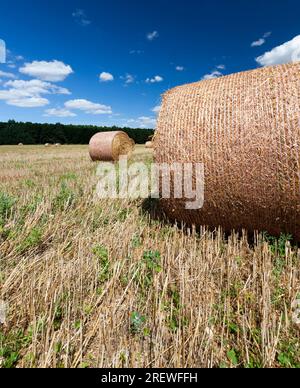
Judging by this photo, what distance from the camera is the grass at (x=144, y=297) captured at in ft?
6.38

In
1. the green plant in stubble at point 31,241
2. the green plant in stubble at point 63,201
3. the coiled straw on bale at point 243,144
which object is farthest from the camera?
the green plant in stubble at point 63,201

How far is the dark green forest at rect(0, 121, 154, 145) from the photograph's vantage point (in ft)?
140

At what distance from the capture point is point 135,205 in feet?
18.6

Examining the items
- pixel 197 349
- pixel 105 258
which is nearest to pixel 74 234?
pixel 105 258

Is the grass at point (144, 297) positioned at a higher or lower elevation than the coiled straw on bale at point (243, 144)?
lower

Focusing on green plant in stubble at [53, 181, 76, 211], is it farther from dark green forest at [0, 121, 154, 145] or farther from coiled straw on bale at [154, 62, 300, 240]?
dark green forest at [0, 121, 154, 145]

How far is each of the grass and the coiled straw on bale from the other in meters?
0.33

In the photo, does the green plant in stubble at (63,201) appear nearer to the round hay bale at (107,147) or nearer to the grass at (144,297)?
the grass at (144,297)

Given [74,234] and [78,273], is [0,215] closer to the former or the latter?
[74,234]

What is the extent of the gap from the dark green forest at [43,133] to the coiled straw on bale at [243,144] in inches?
1422

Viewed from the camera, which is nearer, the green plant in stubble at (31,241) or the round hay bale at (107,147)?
the green plant in stubble at (31,241)

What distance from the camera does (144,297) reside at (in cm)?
258

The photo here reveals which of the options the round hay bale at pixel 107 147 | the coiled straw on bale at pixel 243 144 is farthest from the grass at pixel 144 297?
the round hay bale at pixel 107 147

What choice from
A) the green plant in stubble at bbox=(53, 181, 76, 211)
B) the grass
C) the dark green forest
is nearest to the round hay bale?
the green plant in stubble at bbox=(53, 181, 76, 211)
